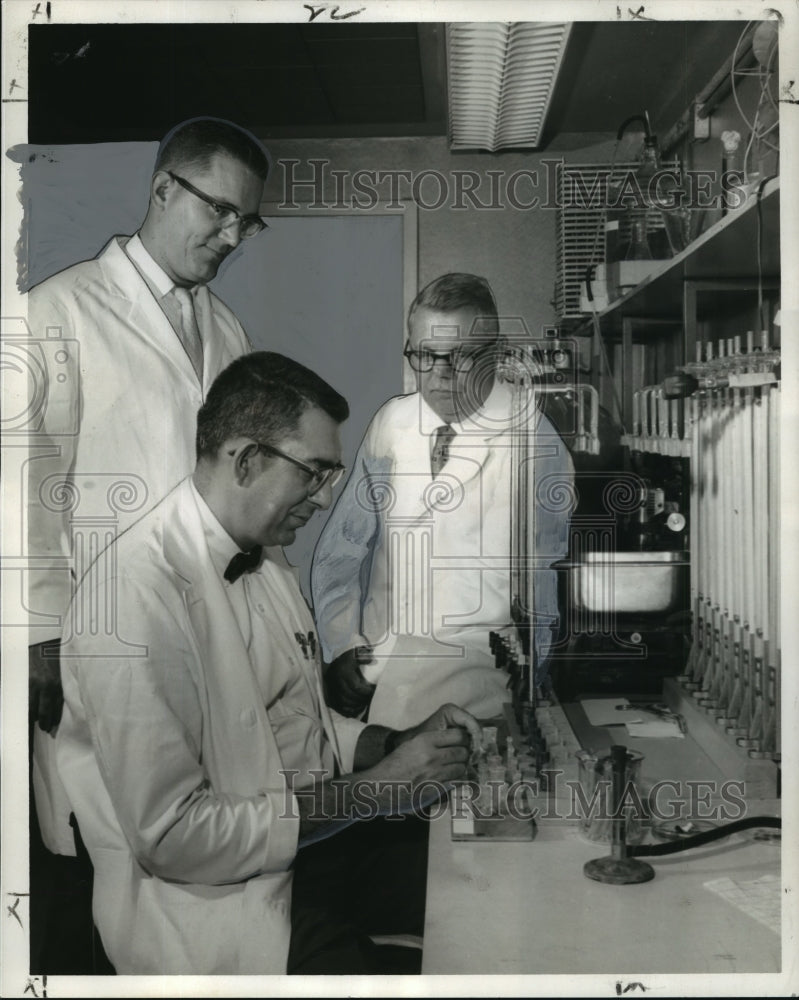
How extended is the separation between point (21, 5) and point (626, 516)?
5.29 feet

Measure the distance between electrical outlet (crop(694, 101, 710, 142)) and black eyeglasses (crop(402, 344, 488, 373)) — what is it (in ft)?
1.99

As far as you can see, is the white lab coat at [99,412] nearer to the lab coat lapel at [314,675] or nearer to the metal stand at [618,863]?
the lab coat lapel at [314,675]

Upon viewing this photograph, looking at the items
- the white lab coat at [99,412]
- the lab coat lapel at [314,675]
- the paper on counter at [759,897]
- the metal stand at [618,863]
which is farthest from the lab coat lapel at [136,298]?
the paper on counter at [759,897]

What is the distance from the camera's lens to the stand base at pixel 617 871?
2098mm

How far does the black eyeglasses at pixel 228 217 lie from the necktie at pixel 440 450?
55 cm

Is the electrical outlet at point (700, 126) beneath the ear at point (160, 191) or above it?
above

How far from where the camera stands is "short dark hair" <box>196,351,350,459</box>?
84.4 inches

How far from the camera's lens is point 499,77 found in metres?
2.15

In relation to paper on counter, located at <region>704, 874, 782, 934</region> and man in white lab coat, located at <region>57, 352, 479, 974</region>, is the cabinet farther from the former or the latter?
man in white lab coat, located at <region>57, 352, 479, 974</region>

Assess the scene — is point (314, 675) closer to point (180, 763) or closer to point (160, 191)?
point (180, 763)

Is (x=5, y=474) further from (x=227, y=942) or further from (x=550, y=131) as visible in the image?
(x=550, y=131)

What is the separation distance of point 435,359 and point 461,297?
0.13 m

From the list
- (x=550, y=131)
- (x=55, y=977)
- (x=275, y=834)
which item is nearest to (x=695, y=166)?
(x=550, y=131)

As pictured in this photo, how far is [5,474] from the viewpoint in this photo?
7.18 feet
